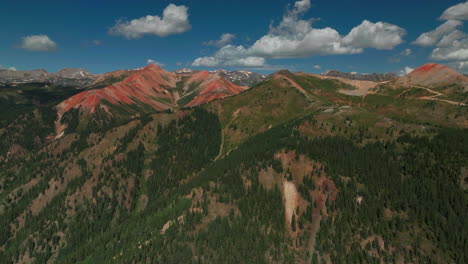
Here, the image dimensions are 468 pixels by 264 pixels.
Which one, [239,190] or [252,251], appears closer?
[252,251]

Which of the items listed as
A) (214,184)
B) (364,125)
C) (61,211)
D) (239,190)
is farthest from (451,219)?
(61,211)

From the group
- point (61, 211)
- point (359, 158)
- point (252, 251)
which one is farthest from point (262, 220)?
point (61, 211)

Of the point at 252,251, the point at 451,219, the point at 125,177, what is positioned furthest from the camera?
the point at 125,177

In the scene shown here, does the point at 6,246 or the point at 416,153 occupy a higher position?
the point at 416,153

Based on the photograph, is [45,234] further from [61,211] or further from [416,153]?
[416,153]

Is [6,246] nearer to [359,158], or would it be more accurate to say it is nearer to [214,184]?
[214,184]

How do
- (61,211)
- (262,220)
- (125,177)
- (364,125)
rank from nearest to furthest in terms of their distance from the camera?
(262,220) < (364,125) < (61,211) < (125,177)

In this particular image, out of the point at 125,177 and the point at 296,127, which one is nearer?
the point at 296,127

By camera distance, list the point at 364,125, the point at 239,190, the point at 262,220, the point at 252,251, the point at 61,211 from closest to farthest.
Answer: the point at 252,251
the point at 262,220
the point at 239,190
the point at 364,125
the point at 61,211

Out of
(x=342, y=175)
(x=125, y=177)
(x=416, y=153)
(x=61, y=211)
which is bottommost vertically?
(x=61, y=211)
